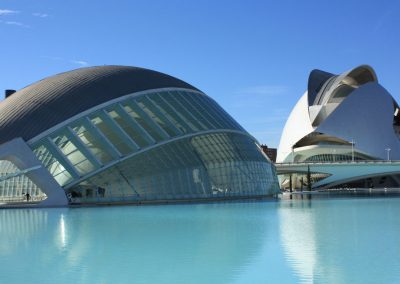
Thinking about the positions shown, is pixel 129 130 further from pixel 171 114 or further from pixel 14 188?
pixel 14 188

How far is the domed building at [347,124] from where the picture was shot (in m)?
88.5

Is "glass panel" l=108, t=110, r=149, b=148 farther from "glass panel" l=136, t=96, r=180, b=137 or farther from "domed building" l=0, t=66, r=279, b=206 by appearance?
"glass panel" l=136, t=96, r=180, b=137

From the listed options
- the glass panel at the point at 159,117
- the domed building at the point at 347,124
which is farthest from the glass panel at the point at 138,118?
the domed building at the point at 347,124

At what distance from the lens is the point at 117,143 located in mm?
32500

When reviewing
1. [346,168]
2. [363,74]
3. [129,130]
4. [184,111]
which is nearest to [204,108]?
[184,111]

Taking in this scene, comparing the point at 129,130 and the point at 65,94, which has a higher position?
the point at 65,94

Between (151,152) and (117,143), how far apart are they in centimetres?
196

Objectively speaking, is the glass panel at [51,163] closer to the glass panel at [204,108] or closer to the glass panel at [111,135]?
the glass panel at [111,135]

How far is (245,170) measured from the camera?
39.2 meters

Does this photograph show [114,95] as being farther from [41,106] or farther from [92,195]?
[92,195]

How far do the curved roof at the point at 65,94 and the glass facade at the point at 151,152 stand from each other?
749mm

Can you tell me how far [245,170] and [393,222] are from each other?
21515 millimetres

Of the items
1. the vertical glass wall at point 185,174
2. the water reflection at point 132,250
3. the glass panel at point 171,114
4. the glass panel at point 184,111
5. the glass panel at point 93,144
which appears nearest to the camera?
the water reflection at point 132,250

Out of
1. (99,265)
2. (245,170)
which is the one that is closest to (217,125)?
(245,170)
